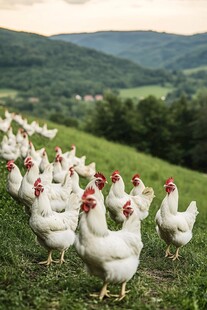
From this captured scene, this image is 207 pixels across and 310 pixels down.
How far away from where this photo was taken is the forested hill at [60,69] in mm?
117812

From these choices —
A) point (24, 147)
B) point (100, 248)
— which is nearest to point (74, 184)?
point (100, 248)

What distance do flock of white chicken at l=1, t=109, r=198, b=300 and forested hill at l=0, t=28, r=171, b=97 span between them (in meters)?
100

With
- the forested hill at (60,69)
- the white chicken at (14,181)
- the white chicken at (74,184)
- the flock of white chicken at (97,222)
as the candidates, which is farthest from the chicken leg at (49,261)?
the forested hill at (60,69)

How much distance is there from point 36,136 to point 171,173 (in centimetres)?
887

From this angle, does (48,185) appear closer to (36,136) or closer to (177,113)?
(36,136)

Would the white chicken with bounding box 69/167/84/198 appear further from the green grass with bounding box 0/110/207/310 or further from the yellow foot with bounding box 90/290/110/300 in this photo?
the yellow foot with bounding box 90/290/110/300

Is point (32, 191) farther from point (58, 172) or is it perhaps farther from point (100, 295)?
point (58, 172)

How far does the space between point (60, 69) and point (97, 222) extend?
431 feet

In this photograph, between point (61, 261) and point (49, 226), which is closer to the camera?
point (49, 226)

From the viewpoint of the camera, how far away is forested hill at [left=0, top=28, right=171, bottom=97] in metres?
118

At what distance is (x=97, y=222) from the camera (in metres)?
6.58

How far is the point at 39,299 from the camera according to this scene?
633 centimetres

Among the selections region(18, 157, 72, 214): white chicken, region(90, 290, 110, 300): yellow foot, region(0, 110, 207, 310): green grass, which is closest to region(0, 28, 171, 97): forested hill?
region(18, 157, 72, 214): white chicken

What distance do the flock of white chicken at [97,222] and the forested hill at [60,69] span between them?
10009cm
